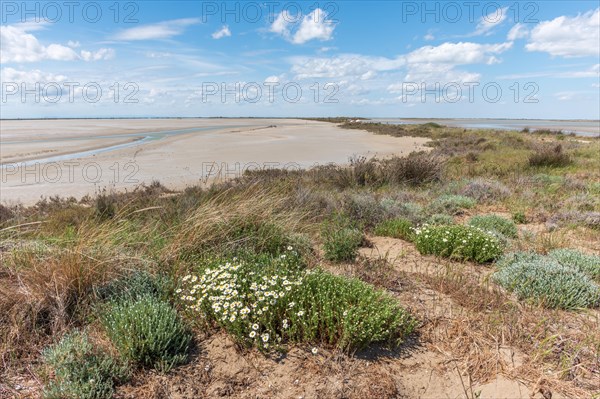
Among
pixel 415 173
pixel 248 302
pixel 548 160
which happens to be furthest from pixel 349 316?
pixel 548 160

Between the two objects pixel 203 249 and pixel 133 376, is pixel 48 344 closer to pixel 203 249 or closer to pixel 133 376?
pixel 133 376

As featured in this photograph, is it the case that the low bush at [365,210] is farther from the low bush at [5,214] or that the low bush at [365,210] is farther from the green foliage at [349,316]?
the low bush at [5,214]

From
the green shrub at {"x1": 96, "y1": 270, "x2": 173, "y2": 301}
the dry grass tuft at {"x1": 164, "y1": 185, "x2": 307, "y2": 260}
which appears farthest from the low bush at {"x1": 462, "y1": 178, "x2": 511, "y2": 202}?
the green shrub at {"x1": 96, "y1": 270, "x2": 173, "y2": 301}

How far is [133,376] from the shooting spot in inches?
113

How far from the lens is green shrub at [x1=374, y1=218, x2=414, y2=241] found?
20.7ft

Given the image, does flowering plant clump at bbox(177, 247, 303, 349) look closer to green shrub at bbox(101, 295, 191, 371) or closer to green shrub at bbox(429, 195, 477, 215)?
green shrub at bbox(101, 295, 191, 371)

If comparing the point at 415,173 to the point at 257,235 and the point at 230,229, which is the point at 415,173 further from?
the point at 230,229

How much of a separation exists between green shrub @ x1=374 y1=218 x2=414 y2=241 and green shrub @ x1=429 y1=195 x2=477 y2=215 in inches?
76.2

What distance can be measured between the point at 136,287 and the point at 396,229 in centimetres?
418

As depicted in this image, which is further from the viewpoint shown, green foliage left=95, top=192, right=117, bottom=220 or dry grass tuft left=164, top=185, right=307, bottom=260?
green foliage left=95, top=192, right=117, bottom=220

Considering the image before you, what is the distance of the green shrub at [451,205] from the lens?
818cm

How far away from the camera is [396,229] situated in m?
6.40

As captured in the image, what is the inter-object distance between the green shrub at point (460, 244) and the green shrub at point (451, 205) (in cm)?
261

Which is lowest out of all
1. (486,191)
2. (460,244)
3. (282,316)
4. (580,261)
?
(282,316)
